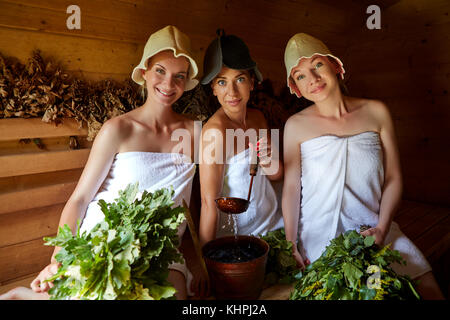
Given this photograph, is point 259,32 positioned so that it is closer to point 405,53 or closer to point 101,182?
point 405,53

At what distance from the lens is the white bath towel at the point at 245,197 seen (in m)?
2.20

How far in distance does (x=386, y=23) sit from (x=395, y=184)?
2464mm

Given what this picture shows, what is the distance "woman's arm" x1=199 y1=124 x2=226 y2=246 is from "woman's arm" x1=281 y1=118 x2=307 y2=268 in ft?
1.64

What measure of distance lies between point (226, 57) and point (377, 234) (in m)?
1.52

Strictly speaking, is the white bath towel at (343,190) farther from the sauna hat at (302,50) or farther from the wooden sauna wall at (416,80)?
the wooden sauna wall at (416,80)

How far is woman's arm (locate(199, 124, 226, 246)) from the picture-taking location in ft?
6.82

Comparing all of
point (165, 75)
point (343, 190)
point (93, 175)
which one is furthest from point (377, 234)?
point (93, 175)

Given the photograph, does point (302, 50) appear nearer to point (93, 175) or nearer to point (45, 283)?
point (93, 175)

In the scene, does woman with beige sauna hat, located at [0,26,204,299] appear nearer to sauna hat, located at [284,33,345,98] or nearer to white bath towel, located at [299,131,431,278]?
sauna hat, located at [284,33,345,98]

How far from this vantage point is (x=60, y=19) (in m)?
2.12

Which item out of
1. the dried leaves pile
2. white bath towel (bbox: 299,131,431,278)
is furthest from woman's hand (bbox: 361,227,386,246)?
the dried leaves pile

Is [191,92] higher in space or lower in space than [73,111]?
higher

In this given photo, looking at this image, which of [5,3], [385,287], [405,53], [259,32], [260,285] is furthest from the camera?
[405,53]

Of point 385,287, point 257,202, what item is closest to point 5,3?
point 257,202
